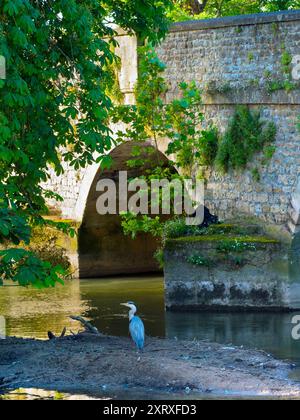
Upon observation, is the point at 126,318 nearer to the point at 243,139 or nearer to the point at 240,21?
the point at 243,139

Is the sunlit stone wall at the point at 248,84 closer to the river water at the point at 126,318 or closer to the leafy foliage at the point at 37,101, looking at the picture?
the river water at the point at 126,318

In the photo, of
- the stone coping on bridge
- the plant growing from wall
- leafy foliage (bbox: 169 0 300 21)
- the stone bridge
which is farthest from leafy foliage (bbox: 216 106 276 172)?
leafy foliage (bbox: 169 0 300 21)

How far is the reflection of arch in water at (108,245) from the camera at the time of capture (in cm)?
2477

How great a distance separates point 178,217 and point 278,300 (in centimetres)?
246

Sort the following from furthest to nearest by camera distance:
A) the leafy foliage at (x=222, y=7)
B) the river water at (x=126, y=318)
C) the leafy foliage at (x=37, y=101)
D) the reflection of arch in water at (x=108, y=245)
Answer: the leafy foliage at (x=222, y=7) → the reflection of arch in water at (x=108, y=245) → the river water at (x=126, y=318) → the leafy foliage at (x=37, y=101)

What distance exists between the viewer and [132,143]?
74.6 ft

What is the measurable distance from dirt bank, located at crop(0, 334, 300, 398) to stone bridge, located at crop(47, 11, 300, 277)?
3.85 meters

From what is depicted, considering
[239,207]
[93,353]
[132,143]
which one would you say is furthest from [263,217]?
[93,353]

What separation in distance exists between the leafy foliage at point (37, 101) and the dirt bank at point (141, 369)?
1008 millimetres

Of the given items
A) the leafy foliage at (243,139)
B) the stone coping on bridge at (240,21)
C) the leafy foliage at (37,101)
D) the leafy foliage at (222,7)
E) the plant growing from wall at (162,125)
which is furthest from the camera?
the leafy foliage at (222,7)

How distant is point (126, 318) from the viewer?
1983 centimetres

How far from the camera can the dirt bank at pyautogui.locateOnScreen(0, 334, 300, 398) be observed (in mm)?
14008

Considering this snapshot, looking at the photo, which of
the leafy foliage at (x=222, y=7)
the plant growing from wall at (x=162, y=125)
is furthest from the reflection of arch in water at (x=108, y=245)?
the leafy foliage at (x=222, y=7)

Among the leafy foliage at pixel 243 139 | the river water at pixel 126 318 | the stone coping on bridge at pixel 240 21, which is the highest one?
the stone coping on bridge at pixel 240 21
